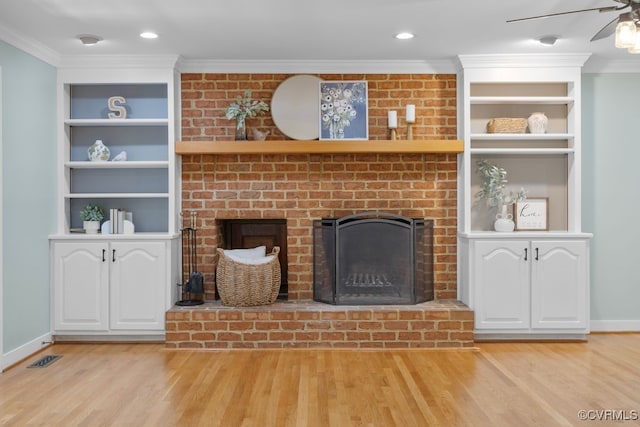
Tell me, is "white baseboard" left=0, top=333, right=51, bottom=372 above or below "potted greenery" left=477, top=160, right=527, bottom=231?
below

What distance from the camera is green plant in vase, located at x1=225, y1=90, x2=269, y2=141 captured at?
200 inches

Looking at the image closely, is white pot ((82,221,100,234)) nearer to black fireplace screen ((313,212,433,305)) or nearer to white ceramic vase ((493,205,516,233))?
black fireplace screen ((313,212,433,305))

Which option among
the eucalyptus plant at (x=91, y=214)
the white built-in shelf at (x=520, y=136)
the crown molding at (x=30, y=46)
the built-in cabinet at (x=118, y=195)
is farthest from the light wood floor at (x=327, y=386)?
the crown molding at (x=30, y=46)

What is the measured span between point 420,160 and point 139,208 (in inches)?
95.6

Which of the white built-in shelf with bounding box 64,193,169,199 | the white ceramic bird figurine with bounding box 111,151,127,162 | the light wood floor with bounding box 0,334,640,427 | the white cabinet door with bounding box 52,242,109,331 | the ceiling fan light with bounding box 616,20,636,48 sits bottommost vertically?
the light wood floor with bounding box 0,334,640,427

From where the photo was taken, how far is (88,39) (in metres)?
4.41

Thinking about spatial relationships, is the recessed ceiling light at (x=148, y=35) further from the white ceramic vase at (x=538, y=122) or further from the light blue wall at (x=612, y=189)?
the light blue wall at (x=612, y=189)

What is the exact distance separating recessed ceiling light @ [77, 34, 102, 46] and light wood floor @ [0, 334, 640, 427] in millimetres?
2285

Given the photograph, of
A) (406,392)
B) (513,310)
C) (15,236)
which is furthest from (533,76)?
(15,236)

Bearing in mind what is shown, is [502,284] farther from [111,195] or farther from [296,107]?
[111,195]

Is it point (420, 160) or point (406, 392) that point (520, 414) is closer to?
point (406, 392)

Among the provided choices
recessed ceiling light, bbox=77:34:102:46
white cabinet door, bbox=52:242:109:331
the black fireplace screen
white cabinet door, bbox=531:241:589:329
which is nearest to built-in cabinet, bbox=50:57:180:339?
white cabinet door, bbox=52:242:109:331

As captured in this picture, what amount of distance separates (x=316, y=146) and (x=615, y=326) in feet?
9.87

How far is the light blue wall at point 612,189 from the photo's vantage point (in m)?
5.34
